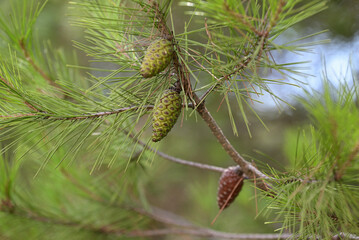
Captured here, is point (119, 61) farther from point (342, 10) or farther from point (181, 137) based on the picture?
point (181, 137)

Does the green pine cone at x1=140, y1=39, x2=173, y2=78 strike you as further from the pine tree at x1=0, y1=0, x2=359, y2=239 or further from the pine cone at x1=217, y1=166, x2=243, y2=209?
the pine cone at x1=217, y1=166, x2=243, y2=209

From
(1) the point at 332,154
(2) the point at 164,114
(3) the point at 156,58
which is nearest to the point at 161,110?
(2) the point at 164,114

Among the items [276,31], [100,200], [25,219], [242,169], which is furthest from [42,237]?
[276,31]

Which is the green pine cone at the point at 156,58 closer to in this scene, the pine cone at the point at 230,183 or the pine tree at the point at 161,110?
the pine tree at the point at 161,110

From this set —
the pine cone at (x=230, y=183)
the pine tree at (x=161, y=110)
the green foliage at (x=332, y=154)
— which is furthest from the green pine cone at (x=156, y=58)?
the pine cone at (x=230, y=183)

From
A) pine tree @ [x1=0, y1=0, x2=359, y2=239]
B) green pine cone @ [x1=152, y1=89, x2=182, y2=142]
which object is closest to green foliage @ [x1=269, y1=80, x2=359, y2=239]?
pine tree @ [x1=0, y1=0, x2=359, y2=239]
